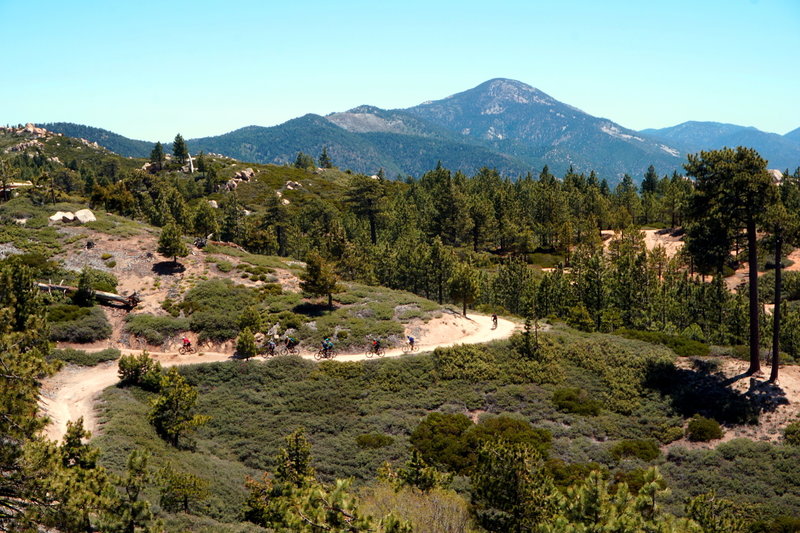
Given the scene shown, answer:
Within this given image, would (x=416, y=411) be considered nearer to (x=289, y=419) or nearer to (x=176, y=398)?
(x=289, y=419)

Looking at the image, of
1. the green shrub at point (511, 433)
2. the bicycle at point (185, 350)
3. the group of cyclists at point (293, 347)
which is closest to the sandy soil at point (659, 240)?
the group of cyclists at point (293, 347)

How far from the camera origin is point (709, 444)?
32281 millimetres

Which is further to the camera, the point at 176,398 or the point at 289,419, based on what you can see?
the point at 289,419

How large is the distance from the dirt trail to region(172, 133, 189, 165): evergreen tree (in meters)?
135

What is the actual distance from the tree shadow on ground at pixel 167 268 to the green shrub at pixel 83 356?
16607mm

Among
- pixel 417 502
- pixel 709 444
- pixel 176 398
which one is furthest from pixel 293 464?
pixel 709 444

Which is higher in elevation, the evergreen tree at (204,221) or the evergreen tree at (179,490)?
the evergreen tree at (204,221)

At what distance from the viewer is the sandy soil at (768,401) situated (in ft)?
106

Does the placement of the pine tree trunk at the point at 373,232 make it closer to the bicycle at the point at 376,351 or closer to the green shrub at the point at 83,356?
the bicycle at the point at 376,351

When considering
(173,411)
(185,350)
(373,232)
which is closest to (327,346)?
(185,350)

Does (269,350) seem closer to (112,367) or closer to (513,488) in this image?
(112,367)

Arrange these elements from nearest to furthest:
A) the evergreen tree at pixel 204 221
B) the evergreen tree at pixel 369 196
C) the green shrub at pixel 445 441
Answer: the green shrub at pixel 445 441 < the evergreen tree at pixel 204 221 < the evergreen tree at pixel 369 196

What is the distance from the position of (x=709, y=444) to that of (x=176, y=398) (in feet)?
109

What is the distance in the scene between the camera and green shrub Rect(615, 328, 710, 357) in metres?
42.2
